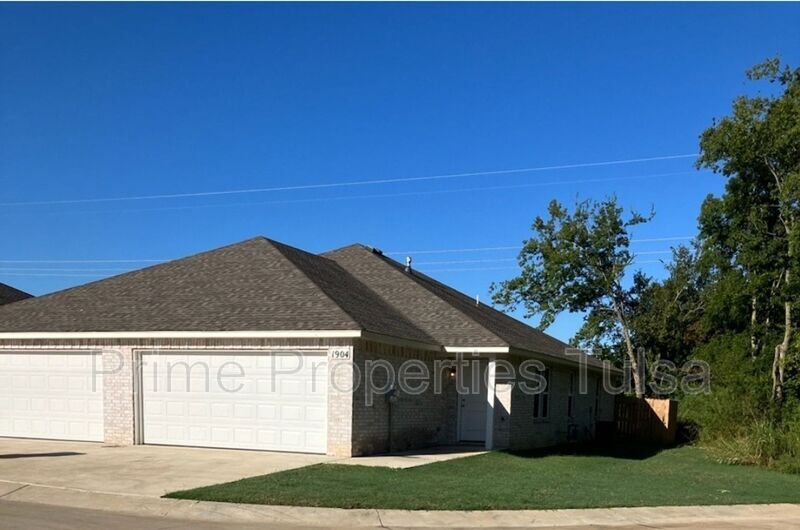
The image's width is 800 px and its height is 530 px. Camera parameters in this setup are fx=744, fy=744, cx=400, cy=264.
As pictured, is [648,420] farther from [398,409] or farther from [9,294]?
[9,294]

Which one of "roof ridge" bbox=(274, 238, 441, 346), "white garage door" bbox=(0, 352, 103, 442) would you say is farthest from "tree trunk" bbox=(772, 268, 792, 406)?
"white garage door" bbox=(0, 352, 103, 442)

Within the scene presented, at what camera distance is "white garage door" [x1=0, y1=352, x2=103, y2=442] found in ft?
56.5

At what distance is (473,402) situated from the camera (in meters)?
19.8

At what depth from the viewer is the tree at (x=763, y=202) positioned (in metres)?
27.0

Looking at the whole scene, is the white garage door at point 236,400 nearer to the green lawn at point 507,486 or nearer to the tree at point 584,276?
the green lawn at point 507,486

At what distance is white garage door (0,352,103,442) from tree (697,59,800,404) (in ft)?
74.1

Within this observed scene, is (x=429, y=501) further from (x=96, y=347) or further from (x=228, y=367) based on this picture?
(x=96, y=347)

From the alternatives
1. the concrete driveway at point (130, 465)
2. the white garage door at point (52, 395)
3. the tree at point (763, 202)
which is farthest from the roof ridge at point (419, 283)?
the tree at point (763, 202)

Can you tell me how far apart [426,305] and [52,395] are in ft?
32.7

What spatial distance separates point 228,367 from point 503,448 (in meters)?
7.16

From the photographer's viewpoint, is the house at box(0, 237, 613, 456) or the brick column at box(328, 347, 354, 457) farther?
the house at box(0, 237, 613, 456)

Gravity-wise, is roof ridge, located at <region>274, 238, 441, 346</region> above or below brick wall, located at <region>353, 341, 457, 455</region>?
above

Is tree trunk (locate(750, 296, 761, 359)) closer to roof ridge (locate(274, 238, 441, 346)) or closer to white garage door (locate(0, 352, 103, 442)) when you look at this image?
roof ridge (locate(274, 238, 441, 346))

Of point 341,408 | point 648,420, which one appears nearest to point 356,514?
point 341,408
